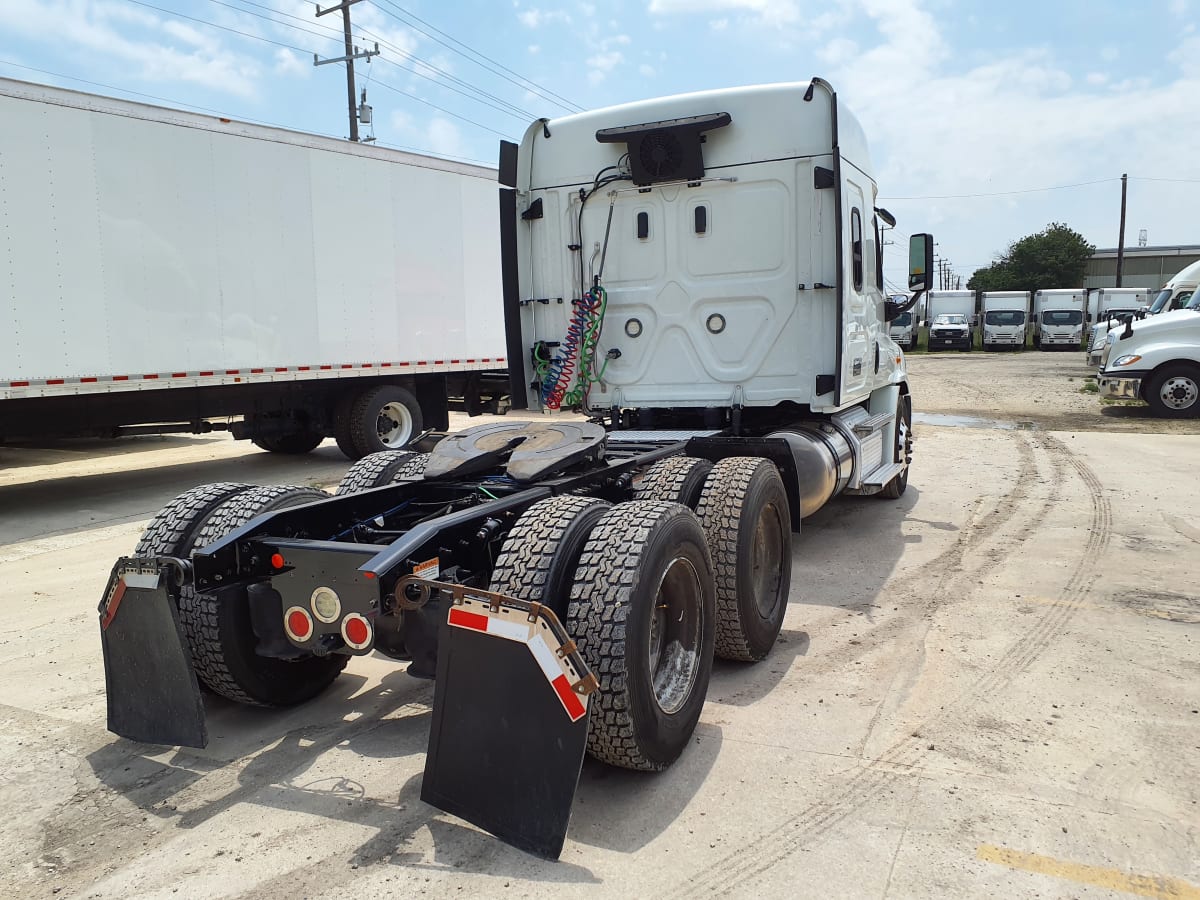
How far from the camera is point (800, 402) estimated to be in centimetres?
598

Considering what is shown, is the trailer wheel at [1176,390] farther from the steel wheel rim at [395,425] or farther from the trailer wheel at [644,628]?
the trailer wheel at [644,628]

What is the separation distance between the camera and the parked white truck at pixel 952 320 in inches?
1554

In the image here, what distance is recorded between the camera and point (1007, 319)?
38531 millimetres

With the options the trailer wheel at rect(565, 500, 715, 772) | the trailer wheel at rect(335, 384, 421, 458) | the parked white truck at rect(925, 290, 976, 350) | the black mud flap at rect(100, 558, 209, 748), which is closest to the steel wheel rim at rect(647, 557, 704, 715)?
the trailer wheel at rect(565, 500, 715, 772)

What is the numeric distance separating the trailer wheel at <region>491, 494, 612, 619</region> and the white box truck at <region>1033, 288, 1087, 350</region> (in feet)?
133

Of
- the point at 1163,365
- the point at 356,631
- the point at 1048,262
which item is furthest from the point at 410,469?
the point at 1048,262

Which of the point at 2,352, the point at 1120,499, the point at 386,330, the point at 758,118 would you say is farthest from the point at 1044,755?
the point at 386,330

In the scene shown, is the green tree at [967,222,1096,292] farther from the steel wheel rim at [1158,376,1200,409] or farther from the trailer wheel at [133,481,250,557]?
the trailer wheel at [133,481,250,557]

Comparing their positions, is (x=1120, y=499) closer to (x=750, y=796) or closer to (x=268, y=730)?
(x=750, y=796)

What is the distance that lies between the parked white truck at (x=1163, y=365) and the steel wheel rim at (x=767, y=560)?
13166 millimetres

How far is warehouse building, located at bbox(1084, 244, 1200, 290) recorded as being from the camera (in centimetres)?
6994

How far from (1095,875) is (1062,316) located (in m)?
40.9

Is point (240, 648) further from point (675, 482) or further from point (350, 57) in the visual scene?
point (350, 57)

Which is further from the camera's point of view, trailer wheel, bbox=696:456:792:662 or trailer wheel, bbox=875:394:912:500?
trailer wheel, bbox=875:394:912:500
